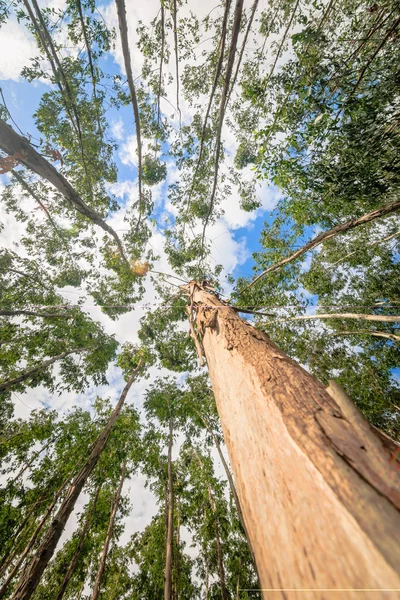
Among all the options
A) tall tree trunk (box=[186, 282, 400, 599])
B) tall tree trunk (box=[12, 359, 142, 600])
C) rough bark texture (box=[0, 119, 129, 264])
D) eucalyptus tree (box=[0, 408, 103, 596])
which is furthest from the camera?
eucalyptus tree (box=[0, 408, 103, 596])

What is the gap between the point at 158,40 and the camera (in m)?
4.61

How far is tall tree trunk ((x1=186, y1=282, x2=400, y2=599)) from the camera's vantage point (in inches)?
18.5

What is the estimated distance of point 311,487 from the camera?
0.62 metres

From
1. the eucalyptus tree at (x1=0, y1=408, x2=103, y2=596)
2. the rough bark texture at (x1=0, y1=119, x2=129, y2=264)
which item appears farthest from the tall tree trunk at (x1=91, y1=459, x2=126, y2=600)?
the rough bark texture at (x1=0, y1=119, x2=129, y2=264)

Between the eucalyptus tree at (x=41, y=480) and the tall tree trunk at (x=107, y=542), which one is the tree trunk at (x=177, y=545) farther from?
the eucalyptus tree at (x=41, y=480)

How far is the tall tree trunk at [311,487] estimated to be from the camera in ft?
1.54

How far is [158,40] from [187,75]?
1.22 m

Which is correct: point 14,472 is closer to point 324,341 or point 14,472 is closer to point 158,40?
point 324,341

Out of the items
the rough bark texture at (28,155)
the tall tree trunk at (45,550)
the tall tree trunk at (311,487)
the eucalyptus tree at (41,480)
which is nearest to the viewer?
the tall tree trunk at (311,487)

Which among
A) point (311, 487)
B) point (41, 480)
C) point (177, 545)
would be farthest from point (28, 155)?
point (177, 545)

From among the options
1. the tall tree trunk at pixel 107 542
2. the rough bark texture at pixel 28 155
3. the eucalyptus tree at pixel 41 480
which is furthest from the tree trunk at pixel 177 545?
the rough bark texture at pixel 28 155

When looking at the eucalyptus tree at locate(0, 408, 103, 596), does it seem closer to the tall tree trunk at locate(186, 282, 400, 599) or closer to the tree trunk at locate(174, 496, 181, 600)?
the tree trunk at locate(174, 496, 181, 600)

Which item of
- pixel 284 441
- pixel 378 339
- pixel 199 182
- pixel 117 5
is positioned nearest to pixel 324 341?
pixel 378 339

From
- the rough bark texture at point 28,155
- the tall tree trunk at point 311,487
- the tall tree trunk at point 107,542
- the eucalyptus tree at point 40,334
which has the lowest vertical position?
the tall tree trunk at point 311,487
